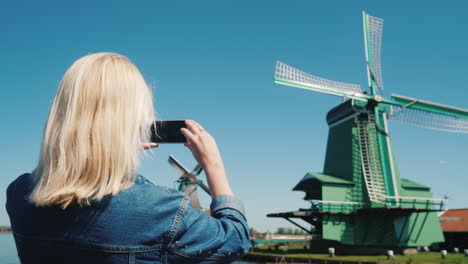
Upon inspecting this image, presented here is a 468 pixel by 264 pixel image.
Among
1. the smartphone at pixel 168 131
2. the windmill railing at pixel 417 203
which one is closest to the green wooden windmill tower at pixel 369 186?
the windmill railing at pixel 417 203

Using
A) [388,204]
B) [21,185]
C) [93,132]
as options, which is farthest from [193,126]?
[388,204]

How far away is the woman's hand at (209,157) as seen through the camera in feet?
4.05

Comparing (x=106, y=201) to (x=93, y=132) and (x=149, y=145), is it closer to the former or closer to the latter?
(x=93, y=132)

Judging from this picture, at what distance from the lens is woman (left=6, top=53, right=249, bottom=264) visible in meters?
1.05

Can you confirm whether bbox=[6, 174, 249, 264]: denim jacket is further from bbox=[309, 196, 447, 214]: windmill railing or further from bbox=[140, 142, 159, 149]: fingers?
bbox=[309, 196, 447, 214]: windmill railing

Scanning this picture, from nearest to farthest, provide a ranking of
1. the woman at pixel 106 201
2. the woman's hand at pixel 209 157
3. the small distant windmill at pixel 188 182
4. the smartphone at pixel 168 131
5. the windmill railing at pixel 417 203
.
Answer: the woman at pixel 106 201
the woman's hand at pixel 209 157
the smartphone at pixel 168 131
the windmill railing at pixel 417 203
the small distant windmill at pixel 188 182

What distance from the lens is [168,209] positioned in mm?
1060

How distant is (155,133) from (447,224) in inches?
1461

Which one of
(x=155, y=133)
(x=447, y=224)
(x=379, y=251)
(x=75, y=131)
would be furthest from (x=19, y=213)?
(x=447, y=224)

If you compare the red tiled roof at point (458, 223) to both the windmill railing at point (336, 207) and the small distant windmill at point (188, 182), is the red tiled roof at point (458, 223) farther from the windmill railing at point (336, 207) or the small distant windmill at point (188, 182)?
the small distant windmill at point (188, 182)

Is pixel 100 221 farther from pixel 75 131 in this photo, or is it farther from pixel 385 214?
pixel 385 214

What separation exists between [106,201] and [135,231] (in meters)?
0.11

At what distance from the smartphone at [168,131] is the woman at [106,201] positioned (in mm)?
129

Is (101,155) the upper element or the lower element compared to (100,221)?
upper
